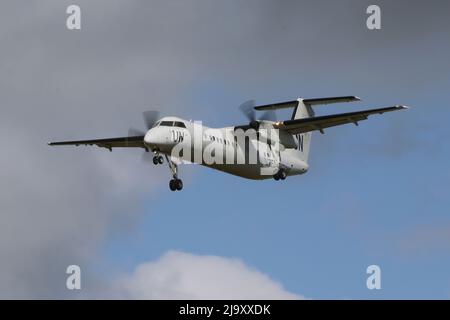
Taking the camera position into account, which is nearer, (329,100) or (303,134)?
(329,100)

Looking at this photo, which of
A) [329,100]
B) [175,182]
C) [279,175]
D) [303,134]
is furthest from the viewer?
[303,134]

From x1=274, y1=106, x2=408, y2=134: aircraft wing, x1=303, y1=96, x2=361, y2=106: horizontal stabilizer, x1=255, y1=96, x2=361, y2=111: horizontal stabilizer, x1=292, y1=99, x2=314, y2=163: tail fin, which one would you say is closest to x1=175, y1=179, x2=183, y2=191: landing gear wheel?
x1=274, y1=106, x2=408, y2=134: aircraft wing

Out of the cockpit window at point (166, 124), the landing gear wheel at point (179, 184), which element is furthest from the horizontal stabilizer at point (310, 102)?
the cockpit window at point (166, 124)

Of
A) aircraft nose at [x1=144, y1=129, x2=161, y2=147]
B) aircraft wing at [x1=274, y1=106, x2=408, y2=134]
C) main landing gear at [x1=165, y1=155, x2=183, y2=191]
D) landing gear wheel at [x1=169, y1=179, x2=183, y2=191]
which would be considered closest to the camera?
aircraft nose at [x1=144, y1=129, x2=161, y2=147]

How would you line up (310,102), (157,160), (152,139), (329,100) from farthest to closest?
(310,102), (329,100), (157,160), (152,139)

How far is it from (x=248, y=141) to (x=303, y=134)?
6.57 metres

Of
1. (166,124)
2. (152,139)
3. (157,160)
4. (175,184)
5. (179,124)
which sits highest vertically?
(179,124)

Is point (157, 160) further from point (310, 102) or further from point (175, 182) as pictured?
point (310, 102)

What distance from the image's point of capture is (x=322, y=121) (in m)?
45.1

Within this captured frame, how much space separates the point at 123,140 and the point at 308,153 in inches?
412

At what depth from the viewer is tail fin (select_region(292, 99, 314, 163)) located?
4997 cm

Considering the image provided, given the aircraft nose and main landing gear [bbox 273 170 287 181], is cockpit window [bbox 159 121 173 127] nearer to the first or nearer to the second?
the aircraft nose

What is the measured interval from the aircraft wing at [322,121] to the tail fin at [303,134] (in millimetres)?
2429

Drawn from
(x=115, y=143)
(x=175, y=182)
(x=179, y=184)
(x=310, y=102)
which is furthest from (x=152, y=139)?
(x=310, y=102)
